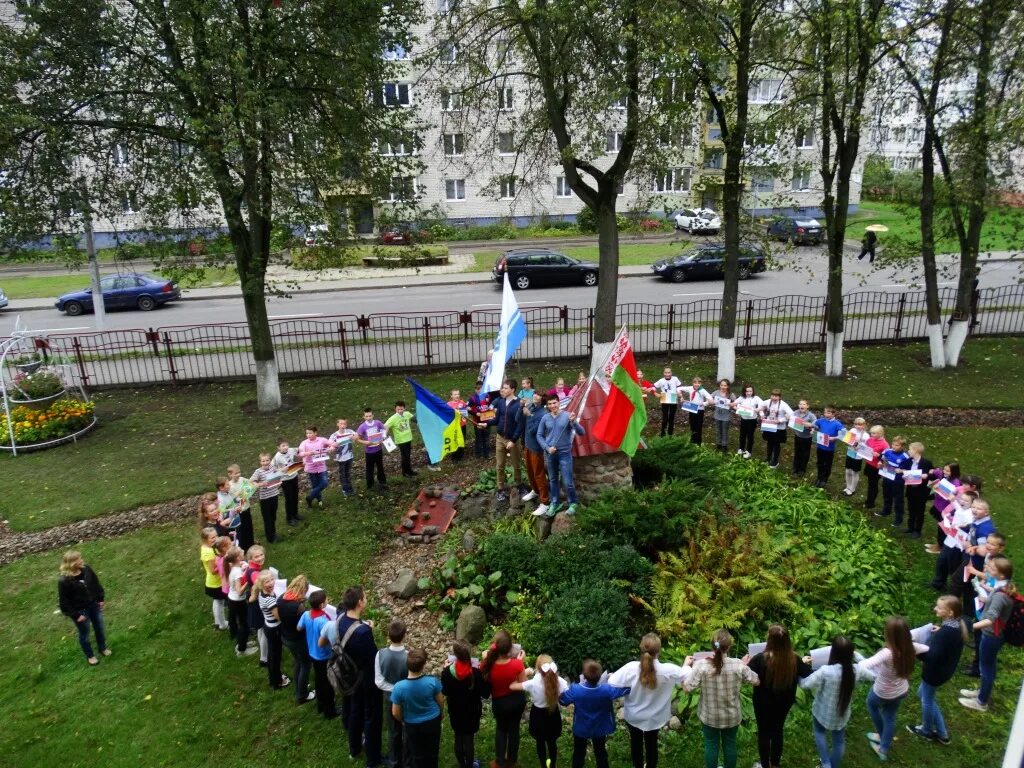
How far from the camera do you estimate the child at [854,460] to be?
11047mm

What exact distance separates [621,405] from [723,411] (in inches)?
142

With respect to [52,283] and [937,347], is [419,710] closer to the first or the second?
[937,347]

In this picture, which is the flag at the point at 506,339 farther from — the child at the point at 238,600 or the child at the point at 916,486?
the child at the point at 916,486

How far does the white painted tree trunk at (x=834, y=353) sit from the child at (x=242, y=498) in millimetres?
13147

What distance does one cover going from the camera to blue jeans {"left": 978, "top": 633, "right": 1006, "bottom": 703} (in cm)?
693

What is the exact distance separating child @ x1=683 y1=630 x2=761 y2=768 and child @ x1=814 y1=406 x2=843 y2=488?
6.40m

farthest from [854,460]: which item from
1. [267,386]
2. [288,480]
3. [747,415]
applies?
[267,386]

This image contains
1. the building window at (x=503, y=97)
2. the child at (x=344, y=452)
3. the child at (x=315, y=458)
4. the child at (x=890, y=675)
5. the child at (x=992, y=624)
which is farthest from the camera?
the building window at (x=503, y=97)

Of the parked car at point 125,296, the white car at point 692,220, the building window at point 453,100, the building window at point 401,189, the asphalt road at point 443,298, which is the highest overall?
the building window at point 453,100

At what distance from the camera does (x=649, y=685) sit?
6098 mm

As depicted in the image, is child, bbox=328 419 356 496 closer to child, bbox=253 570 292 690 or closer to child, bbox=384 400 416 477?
child, bbox=384 400 416 477

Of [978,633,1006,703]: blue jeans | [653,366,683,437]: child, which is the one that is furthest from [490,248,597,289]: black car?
[978,633,1006,703]: blue jeans

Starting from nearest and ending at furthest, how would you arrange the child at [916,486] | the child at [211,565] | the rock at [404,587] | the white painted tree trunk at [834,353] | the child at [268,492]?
the child at [211,565]
the rock at [404,587]
the child at [916,486]
the child at [268,492]
the white painted tree trunk at [834,353]

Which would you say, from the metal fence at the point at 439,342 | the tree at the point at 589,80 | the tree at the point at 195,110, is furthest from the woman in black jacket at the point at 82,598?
the metal fence at the point at 439,342
